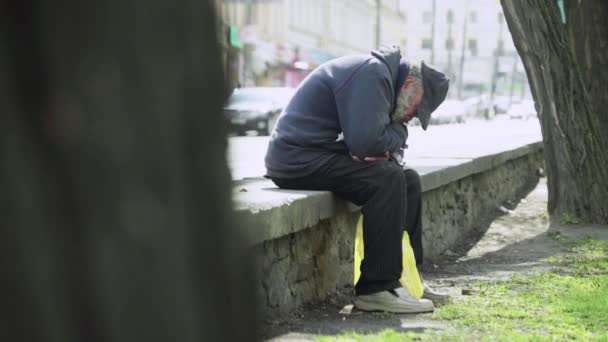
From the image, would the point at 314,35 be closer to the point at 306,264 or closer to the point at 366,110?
the point at 306,264

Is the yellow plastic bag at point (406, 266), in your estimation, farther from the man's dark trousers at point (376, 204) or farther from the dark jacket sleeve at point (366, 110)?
the dark jacket sleeve at point (366, 110)

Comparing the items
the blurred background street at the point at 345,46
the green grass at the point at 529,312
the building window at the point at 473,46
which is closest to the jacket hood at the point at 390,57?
the blurred background street at the point at 345,46

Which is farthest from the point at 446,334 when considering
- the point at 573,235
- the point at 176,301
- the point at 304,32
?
the point at 304,32

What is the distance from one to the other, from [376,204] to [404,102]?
618 mm

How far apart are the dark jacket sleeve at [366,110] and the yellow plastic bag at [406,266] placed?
418mm

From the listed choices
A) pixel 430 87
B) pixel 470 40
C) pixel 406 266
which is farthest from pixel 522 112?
pixel 406 266

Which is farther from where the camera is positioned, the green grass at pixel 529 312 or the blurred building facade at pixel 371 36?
the blurred building facade at pixel 371 36

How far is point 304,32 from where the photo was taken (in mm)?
59156

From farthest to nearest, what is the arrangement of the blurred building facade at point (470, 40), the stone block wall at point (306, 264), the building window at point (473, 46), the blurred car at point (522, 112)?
1. the building window at point (473, 46)
2. the blurred building facade at point (470, 40)
3. the blurred car at point (522, 112)
4. the stone block wall at point (306, 264)

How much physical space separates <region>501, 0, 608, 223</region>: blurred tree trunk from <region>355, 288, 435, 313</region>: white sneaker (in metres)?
4.75

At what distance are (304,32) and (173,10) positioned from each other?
58392mm

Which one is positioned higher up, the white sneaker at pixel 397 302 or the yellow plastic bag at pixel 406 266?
the yellow plastic bag at pixel 406 266

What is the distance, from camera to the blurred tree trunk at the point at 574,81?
9.52 metres

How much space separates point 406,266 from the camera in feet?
18.2
